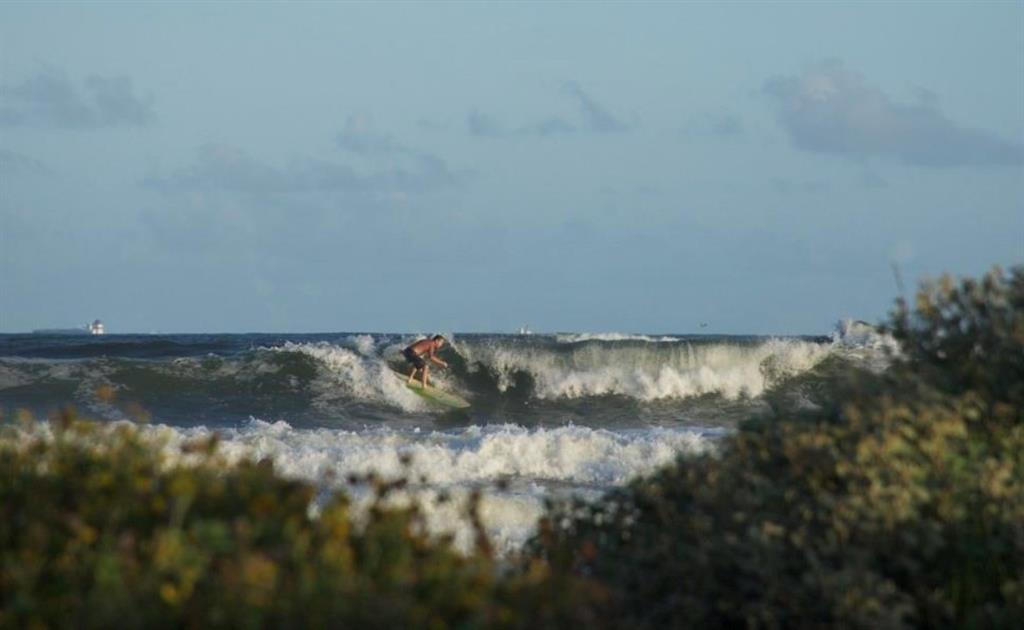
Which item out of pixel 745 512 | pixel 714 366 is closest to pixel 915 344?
A: pixel 745 512

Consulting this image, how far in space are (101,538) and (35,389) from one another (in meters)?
28.0

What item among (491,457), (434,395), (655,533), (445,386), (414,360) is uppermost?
(414,360)

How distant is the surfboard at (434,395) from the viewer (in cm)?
3219

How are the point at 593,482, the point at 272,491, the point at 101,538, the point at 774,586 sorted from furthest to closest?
the point at 593,482 → the point at 774,586 → the point at 272,491 → the point at 101,538

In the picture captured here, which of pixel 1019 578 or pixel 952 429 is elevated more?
pixel 952 429

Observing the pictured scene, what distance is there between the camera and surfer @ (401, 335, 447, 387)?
104ft

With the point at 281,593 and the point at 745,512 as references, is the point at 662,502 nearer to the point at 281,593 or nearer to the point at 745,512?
the point at 745,512

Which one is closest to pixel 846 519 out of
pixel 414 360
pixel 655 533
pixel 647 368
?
pixel 655 533

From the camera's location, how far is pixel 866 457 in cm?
593

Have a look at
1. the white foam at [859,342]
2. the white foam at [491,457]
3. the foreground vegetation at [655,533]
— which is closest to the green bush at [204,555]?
the foreground vegetation at [655,533]

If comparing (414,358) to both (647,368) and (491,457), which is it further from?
(491,457)

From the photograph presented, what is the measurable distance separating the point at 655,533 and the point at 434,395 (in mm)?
26529

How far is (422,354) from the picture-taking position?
3206cm

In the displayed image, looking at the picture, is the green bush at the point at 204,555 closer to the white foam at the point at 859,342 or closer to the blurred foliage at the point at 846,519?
the blurred foliage at the point at 846,519
